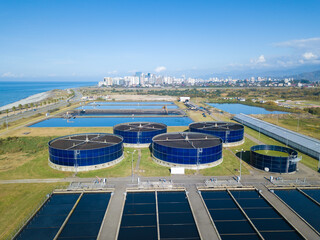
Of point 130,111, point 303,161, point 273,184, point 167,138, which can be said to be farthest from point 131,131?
point 130,111

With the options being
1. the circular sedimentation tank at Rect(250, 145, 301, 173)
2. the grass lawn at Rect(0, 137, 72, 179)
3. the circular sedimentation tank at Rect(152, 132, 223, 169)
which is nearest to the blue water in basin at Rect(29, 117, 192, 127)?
the grass lawn at Rect(0, 137, 72, 179)

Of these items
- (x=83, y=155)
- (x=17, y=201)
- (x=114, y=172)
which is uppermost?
(x=83, y=155)

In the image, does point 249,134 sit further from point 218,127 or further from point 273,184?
point 273,184

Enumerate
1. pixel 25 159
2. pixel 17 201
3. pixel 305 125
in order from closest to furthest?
pixel 17 201
pixel 25 159
pixel 305 125

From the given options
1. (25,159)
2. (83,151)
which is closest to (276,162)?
(83,151)

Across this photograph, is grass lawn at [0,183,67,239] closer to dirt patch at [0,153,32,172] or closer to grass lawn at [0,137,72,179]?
grass lawn at [0,137,72,179]

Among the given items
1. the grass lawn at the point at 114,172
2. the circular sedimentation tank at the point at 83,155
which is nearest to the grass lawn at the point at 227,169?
the grass lawn at the point at 114,172

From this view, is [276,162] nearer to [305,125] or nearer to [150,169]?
[150,169]
